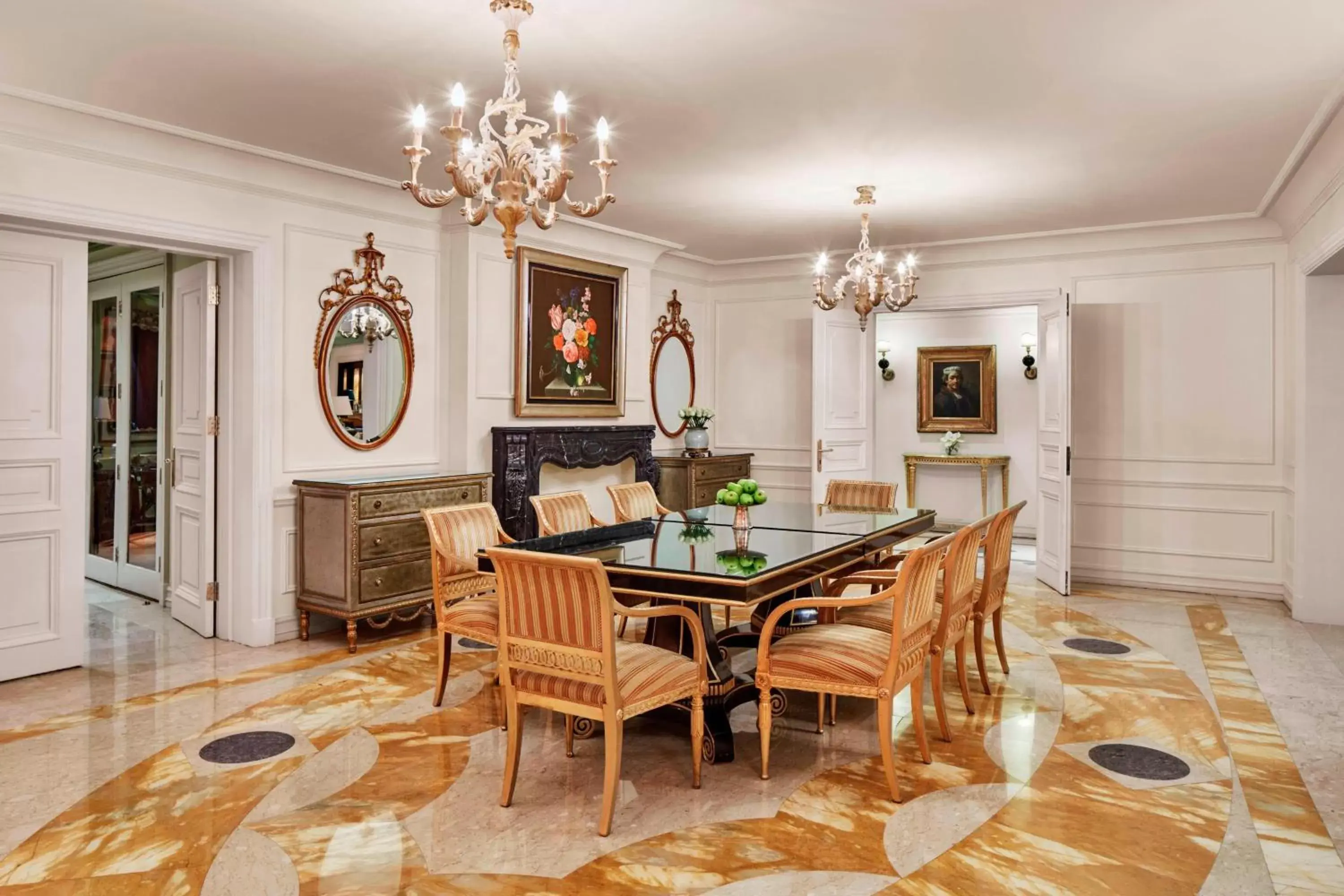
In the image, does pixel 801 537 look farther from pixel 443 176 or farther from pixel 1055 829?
pixel 443 176

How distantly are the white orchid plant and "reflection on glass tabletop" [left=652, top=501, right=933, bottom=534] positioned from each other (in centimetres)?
265

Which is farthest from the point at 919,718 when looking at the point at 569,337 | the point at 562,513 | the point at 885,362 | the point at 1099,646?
the point at 885,362

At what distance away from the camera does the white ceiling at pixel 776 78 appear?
3135 millimetres

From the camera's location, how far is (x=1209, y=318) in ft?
21.5

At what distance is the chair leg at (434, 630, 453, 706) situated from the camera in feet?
13.1

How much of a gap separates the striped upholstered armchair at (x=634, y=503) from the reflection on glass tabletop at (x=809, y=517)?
0.72ft

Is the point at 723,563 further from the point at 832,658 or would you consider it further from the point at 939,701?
the point at 939,701

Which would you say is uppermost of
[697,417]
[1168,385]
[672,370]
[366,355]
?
[672,370]

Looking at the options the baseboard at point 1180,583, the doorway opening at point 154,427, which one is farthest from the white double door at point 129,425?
the baseboard at point 1180,583

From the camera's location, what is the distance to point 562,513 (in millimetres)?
4789

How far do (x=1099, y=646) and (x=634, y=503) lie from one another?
2803 mm

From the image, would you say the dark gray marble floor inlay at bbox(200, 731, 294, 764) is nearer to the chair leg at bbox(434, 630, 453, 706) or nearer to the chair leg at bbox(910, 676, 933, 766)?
the chair leg at bbox(434, 630, 453, 706)

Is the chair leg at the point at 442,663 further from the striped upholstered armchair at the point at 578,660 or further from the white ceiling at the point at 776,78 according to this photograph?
the white ceiling at the point at 776,78

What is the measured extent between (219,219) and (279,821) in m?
3.33
